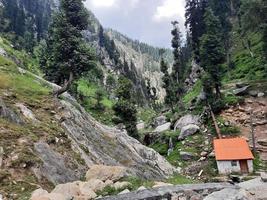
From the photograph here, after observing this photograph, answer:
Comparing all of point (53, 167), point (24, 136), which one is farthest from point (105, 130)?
Answer: point (53, 167)

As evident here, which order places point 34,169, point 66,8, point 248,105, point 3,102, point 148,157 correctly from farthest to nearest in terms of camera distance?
point 248,105 < point 66,8 < point 148,157 < point 3,102 < point 34,169

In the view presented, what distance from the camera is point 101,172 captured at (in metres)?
19.2

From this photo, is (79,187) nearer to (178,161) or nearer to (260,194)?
(260,194)

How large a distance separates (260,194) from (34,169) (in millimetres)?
12298

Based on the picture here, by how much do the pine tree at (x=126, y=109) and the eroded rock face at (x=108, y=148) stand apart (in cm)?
1691

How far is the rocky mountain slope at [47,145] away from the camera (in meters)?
20.5

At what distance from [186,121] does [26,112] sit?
4327cm

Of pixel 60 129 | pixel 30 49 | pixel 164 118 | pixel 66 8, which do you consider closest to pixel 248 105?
pixel 164 118

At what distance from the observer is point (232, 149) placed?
51.1m

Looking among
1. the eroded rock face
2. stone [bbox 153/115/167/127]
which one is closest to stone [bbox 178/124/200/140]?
the eroded rock face

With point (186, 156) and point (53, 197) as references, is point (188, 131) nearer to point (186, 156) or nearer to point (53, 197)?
point (186, 156)

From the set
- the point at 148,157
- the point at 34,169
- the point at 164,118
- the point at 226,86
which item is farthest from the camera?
the point at 164,118

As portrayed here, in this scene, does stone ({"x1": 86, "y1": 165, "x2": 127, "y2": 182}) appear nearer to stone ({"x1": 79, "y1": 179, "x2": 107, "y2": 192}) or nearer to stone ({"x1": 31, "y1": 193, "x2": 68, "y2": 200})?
stone ({"x1": 79, "y1": 179, "x2": 107, "y2": 192})

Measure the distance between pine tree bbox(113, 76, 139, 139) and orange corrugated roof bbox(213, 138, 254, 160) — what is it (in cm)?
1279
